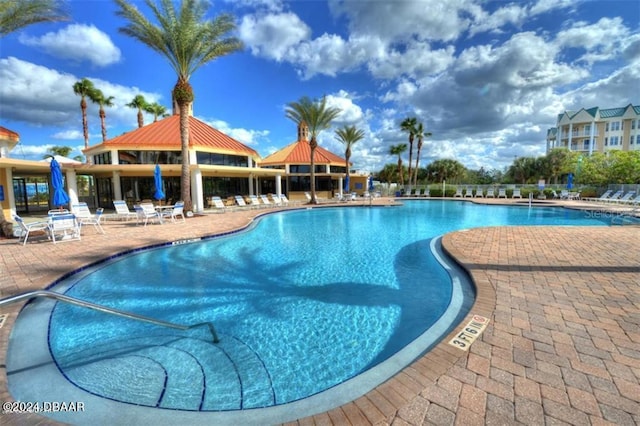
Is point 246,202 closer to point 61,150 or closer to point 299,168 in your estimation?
point 299,168

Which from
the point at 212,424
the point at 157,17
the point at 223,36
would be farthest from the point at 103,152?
the point at 212,424

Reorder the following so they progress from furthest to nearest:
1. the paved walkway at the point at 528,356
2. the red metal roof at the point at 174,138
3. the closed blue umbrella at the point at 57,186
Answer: the red metal roof at the point at 174,138 < the closed blue umbrella at the point at 57,186 < the paved walkway at the point at 528,356

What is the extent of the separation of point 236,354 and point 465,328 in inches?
112

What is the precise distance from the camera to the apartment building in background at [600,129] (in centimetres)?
5025

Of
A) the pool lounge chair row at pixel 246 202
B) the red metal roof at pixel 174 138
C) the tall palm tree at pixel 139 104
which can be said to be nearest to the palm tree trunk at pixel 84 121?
the tall palm tree at pixel 139 104

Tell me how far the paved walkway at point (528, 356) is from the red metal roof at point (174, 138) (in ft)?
48.4

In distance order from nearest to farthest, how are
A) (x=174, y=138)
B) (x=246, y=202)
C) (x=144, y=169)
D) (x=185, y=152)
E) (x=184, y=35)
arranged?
(x=184, y=35) → (x=185, y=152) → (x=144, y=169) → (x=174, y=138) → (x=246, y=202)

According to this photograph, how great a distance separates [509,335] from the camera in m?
3.12

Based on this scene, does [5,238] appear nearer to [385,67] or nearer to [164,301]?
[164,301]

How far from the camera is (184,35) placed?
14148 mm

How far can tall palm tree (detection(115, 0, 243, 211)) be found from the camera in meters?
13.7

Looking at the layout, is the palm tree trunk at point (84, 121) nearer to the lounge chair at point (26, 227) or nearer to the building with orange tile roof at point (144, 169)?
the building with orange tile roof at point (144, 169)

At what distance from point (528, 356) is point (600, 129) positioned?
246 feet

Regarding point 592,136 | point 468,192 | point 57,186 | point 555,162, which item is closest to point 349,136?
point 468,192
